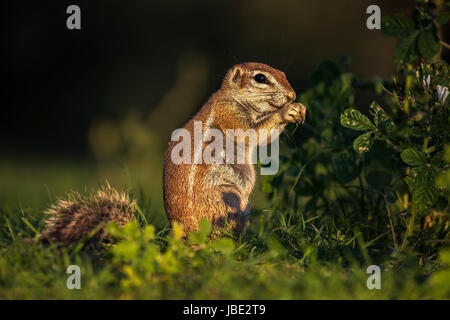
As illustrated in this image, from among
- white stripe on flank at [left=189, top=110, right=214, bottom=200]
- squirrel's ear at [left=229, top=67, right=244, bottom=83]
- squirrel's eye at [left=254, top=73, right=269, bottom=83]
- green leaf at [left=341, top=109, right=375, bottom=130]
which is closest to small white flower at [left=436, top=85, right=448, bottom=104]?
green leaf at [left=341, top=109, right=375, bottom=130]

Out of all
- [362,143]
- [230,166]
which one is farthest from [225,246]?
[362,143]

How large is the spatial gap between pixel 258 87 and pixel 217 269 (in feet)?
4.85

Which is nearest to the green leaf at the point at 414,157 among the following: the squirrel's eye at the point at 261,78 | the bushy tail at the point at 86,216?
the squirrel's eye at the point at 261,78

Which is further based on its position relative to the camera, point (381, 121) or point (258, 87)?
point (258, 87)

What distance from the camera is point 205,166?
309 cm

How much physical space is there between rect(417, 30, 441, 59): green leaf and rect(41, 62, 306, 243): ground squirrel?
0.86 meters

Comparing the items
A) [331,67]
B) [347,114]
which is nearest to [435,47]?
[347,114]

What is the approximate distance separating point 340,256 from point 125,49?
23.9 feet

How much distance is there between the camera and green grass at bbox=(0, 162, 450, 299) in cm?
220

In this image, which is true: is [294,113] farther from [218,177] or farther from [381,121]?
[218,177]

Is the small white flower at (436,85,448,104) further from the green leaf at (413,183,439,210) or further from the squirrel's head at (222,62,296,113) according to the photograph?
the squirrel's head at (222,62,296,113)

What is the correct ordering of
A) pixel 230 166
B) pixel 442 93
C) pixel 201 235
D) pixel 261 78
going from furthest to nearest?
pixel 261 78 → pixel 230 166 → pixel 442 93 → pixel 201 235

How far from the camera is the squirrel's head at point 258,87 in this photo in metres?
3.31

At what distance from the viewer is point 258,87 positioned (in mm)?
3334
